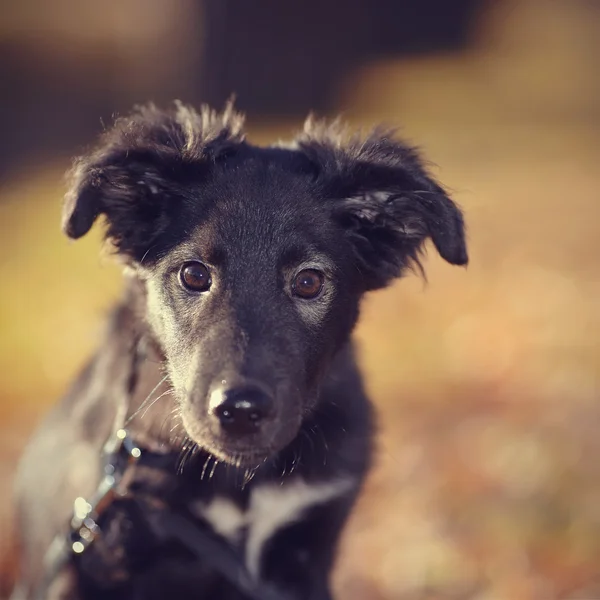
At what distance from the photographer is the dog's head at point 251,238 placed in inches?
107

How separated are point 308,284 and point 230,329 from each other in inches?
15.2

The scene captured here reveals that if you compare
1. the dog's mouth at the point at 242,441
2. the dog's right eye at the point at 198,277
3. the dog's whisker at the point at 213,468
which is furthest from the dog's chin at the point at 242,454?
the dog's right eye at the point at 198,277

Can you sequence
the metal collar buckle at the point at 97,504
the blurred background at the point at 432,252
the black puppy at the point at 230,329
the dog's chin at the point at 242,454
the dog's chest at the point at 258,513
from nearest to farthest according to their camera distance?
1. the dog's chin at the point at 242,454
2. the black puppy at the point at 230,329
3. the metal collar buckle at the point at 97,504
4. the dog's chest at the point at 258,513
5. the blurred background at the point at 432,252

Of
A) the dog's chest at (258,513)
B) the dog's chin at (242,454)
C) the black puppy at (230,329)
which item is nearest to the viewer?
the dog's chin at (242,454)

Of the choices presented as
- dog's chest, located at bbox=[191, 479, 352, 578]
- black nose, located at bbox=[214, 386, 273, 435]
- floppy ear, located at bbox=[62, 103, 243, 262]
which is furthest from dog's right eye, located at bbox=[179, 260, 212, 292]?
dog's chest, located at bbox=[191, 479, 352, 578]

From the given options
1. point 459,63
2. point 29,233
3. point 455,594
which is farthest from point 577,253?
point 459,63

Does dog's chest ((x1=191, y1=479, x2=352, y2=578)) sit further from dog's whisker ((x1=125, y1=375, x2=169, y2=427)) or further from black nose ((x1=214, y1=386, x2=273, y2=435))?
black nose ((x1=214, y1=386, x2=273, y2=435))

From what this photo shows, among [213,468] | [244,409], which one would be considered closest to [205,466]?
[213,468]

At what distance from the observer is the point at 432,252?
7.98 metres

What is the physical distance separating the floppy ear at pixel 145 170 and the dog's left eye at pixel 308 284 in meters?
0.49

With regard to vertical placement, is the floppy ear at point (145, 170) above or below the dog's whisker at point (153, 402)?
above

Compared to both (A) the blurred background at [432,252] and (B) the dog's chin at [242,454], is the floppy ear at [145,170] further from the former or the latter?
(B) the dog's chin at [242,454]


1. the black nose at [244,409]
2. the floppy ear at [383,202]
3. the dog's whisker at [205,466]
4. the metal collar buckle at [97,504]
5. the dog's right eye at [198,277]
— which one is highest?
the floppy ear at [383,202]

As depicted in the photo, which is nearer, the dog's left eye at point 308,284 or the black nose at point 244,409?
the black nose at point 244,409
